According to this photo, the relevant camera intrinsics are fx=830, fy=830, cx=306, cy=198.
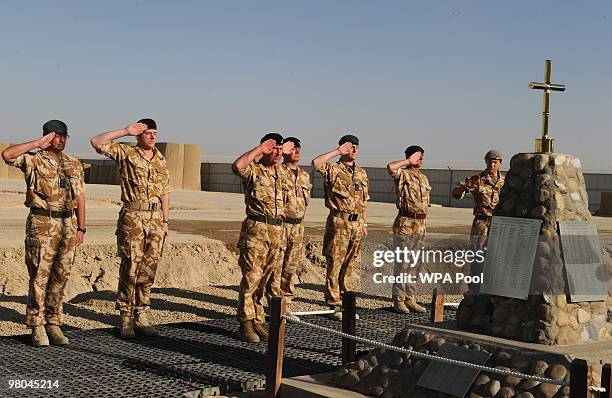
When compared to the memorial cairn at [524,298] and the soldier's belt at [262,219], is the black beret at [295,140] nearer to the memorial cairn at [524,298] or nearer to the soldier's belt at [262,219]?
the soldier's belt at [262,219]

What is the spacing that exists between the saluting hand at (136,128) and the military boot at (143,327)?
1781 millimetres

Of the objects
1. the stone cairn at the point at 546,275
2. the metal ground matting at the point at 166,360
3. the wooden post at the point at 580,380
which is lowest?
the metal ground matting at the point at 166,360

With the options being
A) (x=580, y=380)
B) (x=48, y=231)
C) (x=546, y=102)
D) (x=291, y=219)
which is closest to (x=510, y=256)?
(x=546, y=102)

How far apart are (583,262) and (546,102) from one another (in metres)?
1.21

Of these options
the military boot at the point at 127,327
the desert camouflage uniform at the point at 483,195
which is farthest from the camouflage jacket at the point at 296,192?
the desert camouflage uniform at the point at 483,195

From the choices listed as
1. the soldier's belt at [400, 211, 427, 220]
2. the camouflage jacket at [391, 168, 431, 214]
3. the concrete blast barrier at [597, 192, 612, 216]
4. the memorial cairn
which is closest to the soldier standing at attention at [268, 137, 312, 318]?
the camouflage jacket at [391, 168, 431, 214]

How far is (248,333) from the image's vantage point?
801 cm

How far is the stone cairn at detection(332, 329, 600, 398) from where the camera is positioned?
17.1 feet

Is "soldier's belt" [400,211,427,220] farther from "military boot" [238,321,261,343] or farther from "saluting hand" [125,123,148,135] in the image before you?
"saluting hand" [125,123,148,135]

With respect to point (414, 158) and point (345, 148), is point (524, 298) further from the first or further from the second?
point (414, 158)

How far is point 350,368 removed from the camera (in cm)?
625

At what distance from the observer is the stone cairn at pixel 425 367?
205 inches

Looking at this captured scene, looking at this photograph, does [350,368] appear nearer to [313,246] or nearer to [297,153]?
[297,153]

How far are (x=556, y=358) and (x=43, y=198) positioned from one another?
4473 millimetres
